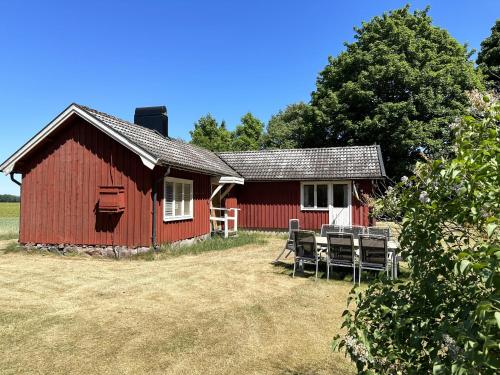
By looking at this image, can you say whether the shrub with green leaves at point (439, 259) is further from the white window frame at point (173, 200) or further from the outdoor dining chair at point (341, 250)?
the white window frame at point (173, 200)

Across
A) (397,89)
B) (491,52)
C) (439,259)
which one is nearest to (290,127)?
(397,89)

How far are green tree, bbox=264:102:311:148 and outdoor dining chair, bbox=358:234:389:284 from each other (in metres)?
23.7

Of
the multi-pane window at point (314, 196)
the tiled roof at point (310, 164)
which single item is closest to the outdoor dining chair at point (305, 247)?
the tiled roof at point (310, 164)

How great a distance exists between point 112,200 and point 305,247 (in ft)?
20.6

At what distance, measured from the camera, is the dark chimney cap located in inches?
645

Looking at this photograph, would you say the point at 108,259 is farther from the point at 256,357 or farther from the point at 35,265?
the point at 256,357

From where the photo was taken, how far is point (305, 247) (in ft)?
28.4

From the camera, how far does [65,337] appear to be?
4.89 m

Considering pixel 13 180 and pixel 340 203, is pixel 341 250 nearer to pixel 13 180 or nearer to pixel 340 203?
pixel 340 203

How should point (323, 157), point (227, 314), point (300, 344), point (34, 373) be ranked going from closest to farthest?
point (34, 373) → point (300, 344) → point (227, 314) → point (323, 157)

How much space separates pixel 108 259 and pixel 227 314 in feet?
22.3

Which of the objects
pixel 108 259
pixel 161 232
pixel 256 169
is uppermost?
pixel 256 169

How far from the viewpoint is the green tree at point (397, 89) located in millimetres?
25984

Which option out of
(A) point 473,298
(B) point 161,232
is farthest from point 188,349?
(B) point 161,232
